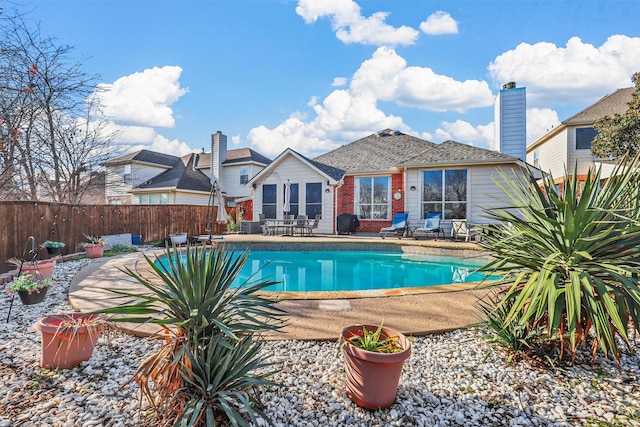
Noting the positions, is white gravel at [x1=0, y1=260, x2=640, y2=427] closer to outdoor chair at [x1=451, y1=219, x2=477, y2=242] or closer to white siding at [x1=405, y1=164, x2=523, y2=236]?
outdoor chair at [x1=451, y1=219, x2=477, y2=242]

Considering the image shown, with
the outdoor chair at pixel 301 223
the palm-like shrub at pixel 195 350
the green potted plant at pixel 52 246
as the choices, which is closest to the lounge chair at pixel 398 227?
the outdoor chair at pixel 301 223

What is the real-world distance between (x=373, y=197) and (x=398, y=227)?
2.75 meters

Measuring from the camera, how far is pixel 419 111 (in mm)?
20703

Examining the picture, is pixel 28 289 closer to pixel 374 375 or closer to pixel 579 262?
pixel 374 375

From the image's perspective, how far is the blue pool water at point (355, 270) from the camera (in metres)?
7.77

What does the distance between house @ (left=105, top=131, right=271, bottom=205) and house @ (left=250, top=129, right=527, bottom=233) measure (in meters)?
7.98

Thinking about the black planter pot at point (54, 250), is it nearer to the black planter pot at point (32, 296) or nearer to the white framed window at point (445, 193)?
the black planter pot at point (32, 296)

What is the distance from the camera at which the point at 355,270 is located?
9422mm

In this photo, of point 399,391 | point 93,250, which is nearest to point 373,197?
point 93,250

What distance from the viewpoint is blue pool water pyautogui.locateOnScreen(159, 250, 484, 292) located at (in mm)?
7766

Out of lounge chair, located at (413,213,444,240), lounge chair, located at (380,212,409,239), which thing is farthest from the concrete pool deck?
lounge chair, located at (380,212,409,239)

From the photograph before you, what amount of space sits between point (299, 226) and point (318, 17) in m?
8.61

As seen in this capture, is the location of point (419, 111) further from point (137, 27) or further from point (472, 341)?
point (472, 341)

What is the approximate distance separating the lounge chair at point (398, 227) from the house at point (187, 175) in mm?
12963
